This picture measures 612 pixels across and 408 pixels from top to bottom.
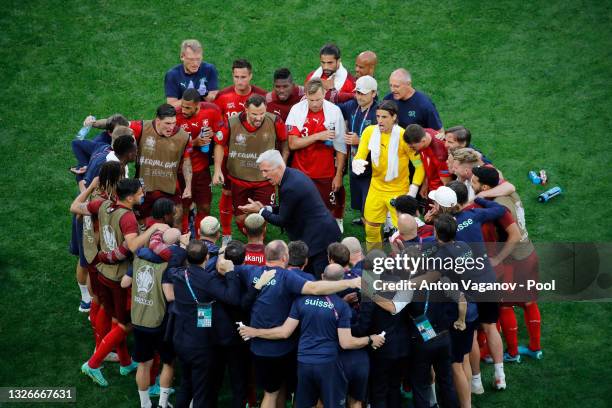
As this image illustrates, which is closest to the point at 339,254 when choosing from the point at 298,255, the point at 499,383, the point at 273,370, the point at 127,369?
the point at 298,255

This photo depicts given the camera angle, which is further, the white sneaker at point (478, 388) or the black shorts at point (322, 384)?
the white sneaker at point (478, 388)

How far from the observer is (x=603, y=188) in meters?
10.8

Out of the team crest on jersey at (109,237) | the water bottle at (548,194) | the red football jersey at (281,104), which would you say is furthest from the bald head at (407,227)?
the water bottle at (548,194)

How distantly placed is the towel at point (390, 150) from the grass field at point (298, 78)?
150 centimetres

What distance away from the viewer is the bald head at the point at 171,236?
292 inches

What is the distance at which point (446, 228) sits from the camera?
7227 mm

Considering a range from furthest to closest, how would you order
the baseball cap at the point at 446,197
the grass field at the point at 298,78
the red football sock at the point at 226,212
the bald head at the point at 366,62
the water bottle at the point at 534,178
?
the water bottle at the point at 534,178, the bald head at the point at 366,62, the red football sock at the point at 226,212, the grass field at the point at 298,78, the baseball cap at the point at 446,197

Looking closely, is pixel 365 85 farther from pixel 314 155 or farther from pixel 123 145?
pixel 123 145

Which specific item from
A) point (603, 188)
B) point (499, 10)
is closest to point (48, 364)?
point (603, 188)

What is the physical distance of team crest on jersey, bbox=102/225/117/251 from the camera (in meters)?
7.84

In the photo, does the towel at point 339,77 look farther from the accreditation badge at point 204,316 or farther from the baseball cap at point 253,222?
the accreditation badge at point 204,316

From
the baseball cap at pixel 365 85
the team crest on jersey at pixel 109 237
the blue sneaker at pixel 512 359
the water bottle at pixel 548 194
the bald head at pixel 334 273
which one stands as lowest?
the blue sneaker at pixel 512 359

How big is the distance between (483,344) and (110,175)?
12.5ft

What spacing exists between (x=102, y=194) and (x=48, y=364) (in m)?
1.75
